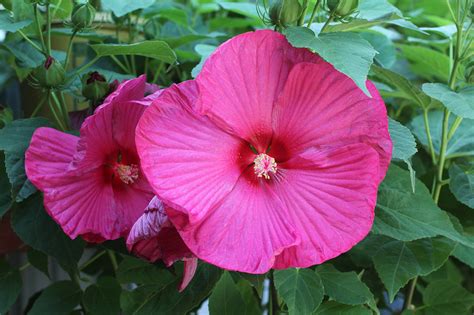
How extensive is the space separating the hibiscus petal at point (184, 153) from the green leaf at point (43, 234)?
0.69ft

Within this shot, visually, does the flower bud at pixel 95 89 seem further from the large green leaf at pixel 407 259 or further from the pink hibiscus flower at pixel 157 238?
the large green leaf at pixel 407 259

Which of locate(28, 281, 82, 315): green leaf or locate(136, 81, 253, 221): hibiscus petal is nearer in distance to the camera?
locate(136, 81, 253, 221): hibiscus petal

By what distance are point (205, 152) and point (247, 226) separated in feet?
0.20

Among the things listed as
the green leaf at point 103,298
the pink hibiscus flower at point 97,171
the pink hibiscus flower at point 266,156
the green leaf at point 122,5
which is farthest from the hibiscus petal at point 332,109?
the green leaf at point 103,298

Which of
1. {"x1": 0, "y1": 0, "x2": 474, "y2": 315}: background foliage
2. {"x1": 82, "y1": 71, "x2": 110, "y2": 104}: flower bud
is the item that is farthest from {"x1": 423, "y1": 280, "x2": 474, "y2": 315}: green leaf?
{"x1": 82, "y1": 71, "x2": 110, "y2": 104}: flower bud

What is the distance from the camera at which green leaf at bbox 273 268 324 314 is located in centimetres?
54

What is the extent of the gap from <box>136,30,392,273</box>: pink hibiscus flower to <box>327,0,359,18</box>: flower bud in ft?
0.24

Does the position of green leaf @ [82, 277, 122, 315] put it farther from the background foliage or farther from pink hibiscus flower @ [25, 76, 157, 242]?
pink hibiscus flower @ [25, 76, 157, 242]

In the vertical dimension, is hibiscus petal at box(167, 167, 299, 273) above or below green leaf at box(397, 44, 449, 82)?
above

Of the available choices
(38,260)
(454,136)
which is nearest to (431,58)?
(454,136)

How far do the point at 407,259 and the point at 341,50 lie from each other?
26 cm

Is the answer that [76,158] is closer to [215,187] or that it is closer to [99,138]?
[99,138]

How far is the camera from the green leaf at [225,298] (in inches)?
23.6

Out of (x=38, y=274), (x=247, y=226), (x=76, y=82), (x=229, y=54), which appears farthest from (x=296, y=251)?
(x=38, y=274)
